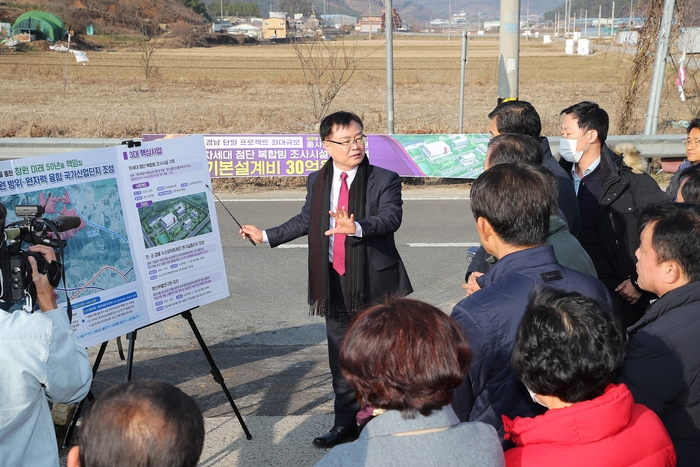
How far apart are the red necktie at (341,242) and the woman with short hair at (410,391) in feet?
7.86

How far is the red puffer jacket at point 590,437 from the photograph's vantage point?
2.00 meters

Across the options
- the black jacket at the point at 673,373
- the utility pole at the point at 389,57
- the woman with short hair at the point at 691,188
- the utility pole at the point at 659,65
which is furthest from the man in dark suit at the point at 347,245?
the utility pole at the point at 659,65

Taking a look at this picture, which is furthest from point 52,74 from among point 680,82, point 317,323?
point 317,323

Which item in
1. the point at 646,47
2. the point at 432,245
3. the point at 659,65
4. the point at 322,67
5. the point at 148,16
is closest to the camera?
the point at 432,245

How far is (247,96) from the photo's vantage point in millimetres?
28016

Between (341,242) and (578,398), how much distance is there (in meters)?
2.37

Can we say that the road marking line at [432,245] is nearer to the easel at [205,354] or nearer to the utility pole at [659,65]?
the easel at [205,354]

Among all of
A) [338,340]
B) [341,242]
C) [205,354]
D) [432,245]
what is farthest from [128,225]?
[432,245]

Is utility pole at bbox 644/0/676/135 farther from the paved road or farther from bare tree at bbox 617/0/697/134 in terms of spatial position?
the paved road

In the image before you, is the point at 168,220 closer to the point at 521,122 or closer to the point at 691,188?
the point at 521,122

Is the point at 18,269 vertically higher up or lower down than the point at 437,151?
higher up

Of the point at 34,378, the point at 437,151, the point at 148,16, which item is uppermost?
the point at 148,16

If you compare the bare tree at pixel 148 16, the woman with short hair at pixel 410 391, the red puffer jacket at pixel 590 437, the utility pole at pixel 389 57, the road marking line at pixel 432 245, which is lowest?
the road marking line at pixel 432 245

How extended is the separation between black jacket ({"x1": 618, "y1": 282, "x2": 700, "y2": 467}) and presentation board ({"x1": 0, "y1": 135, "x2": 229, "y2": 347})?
2563 millimetres
